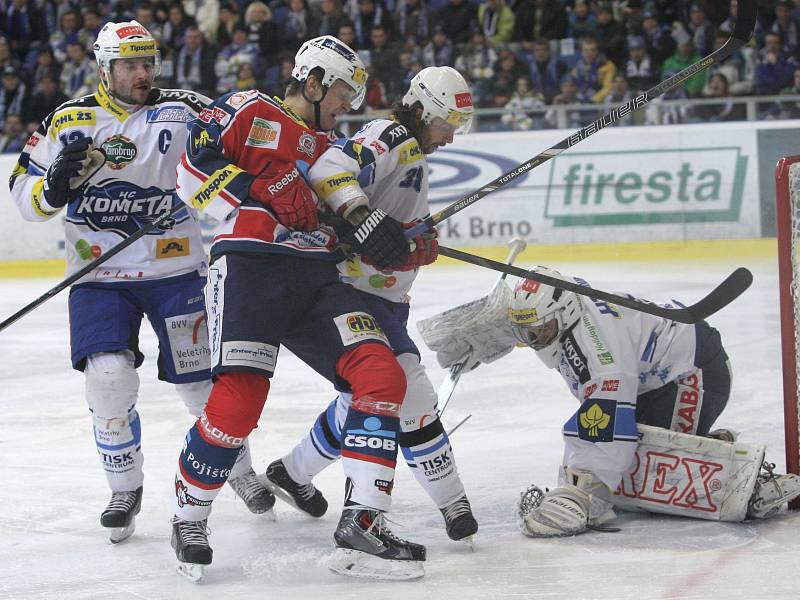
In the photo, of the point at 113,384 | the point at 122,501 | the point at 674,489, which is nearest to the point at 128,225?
the point at 113,384

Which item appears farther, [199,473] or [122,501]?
[122,501]

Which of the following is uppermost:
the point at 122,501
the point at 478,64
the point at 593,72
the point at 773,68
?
the point at 478,64

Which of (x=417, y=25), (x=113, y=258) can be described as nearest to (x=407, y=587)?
(x=113, y=258)

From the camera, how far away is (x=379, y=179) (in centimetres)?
316

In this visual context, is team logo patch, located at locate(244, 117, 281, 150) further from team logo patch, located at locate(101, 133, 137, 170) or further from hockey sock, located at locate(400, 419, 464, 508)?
hockey sock, located at locate(400, 419, 464, 508)

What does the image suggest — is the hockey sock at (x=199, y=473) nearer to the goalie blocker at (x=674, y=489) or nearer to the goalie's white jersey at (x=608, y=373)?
the goalie blocker at (x=674, y=489)

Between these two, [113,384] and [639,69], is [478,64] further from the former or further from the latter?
[113,384]

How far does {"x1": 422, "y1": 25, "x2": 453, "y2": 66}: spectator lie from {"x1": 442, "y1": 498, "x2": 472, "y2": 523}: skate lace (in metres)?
7.80

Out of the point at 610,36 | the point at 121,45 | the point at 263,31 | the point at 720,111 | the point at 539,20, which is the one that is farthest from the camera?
the point at 263,31

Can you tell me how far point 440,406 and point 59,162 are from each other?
4.41ft

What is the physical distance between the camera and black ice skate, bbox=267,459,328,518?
3.49 m

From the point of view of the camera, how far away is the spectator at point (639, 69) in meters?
10.0

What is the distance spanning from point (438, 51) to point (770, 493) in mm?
→ 7880

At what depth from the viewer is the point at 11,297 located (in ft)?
27.0
